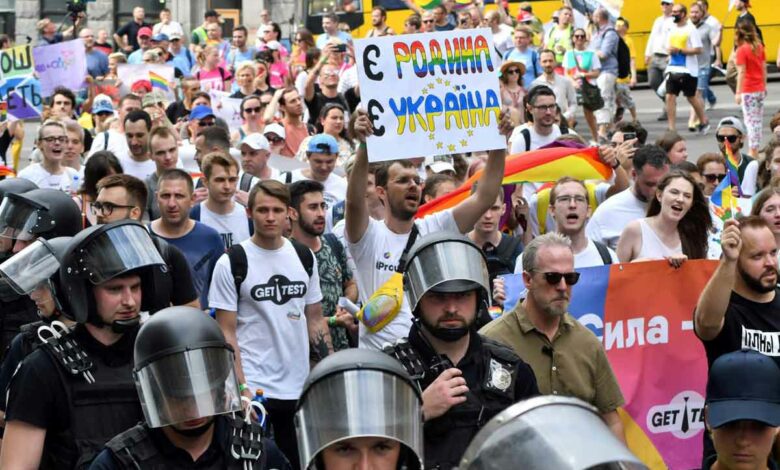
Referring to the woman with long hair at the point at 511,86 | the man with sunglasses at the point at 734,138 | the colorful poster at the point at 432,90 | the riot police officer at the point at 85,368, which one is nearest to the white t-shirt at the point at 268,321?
the colorful poster at the point at 432,90

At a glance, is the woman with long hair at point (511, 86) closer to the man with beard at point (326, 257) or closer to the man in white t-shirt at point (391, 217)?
the man with beard at point (326, 257)

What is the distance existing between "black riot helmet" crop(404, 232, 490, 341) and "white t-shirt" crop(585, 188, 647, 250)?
3.59m

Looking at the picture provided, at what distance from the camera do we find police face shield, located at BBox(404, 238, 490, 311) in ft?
16.1

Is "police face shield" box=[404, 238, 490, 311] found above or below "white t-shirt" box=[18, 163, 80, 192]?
above

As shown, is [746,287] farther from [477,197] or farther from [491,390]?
[491,390]

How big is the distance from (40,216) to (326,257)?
75.6 inches

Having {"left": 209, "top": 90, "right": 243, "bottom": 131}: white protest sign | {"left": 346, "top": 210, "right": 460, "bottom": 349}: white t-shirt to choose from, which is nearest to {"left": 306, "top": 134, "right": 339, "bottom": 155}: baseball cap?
{"left": 346, "top": 210, "right": 460, "bottom": 349}: white t-shirt

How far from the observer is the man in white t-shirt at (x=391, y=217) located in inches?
270

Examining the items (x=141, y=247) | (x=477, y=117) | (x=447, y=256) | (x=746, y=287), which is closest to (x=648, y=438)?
(x=746, y=287)

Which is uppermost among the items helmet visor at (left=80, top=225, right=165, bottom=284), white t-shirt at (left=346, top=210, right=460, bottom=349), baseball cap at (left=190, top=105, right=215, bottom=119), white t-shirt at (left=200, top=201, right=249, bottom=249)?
helmet visor at (left=80, top=225, right=165, bottom=284)

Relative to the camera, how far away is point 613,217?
8.69 m

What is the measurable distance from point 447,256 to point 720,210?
3.17 meters

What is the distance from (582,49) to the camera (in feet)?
62.0

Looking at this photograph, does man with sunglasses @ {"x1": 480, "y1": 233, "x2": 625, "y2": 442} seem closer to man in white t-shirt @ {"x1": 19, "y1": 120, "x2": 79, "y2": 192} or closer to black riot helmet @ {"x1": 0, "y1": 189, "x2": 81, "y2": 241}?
black riot helmet @ {"x1": 0, "y1": 189, "x2": 81, "y2": 241}
